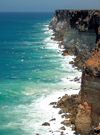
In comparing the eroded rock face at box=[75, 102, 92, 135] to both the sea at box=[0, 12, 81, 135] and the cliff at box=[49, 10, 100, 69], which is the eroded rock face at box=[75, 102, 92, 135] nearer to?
the sea at box=[0, 12, 81, 135]

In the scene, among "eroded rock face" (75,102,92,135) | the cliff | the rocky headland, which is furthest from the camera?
the cliff

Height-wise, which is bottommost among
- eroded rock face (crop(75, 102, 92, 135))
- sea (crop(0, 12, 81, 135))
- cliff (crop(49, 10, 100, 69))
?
eroded rock face (crop(75, 102, 92, 135))

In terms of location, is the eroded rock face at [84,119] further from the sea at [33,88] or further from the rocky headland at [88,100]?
the sea at [33,88]

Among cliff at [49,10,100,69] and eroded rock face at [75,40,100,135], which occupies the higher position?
cliff at [49,10,100,69]

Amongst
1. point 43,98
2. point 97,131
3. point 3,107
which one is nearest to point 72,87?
point 43,98

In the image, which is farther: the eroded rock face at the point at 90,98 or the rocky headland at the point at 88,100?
the rocky headland at the point at 88,100

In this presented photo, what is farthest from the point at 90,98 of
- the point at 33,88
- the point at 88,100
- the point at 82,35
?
the point at 82,35

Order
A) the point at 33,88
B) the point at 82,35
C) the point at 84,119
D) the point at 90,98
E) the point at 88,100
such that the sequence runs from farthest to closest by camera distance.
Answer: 1. the point at 82,35
2. the point at 33,88
3. the point at 84,119
4. the point at 88,100
5. the point at 90,98

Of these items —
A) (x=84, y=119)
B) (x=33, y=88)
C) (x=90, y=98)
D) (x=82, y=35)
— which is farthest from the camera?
(x=82, y=35)

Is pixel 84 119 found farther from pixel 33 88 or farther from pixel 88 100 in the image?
pixel 33 88

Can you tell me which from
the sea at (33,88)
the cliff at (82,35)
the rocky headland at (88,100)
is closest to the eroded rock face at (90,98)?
the rocky headland at (88,100)

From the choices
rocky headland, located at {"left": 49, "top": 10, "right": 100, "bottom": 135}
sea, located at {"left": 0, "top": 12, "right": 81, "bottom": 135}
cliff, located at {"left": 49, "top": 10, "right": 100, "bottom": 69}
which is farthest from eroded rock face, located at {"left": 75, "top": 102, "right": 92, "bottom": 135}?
cliff, located at {"left": 49, "top": 10, "right": 100, "bottom": 69}

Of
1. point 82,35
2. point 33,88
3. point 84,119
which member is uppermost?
point 82,35

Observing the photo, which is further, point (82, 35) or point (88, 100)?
point (82, 35)
